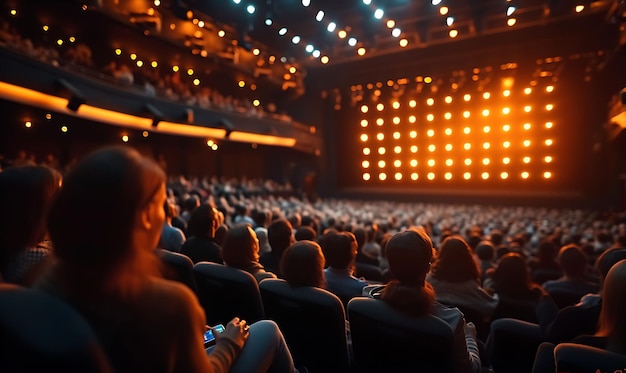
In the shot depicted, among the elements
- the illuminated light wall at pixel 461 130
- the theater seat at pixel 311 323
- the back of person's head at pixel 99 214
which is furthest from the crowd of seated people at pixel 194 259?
the illuminated light wall at pixel 461 130

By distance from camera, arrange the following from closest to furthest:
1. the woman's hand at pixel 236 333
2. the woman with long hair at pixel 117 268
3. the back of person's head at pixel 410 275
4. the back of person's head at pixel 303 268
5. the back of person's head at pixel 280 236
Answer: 1. the woman with long hair at pixel 117 268
2. the woman's hand at pixel 236 333
3. the back of person's head at pixel 410 275
4. the back of person's head at pixel 303 268
5. the back of person's head at pixel 280 236

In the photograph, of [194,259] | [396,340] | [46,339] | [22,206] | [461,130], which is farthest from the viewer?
[461,130]

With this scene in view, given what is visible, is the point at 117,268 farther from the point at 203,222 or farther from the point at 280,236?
Answer: the point at 280,236

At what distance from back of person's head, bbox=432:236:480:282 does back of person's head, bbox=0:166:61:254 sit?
10.00ft

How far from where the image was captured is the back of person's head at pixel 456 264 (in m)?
3.58

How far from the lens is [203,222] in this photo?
14.3 feet

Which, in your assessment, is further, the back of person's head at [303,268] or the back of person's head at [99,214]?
the back of person's head at [303,268]

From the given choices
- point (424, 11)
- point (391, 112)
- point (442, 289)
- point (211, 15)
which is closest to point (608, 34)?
Result: point (424, 11)

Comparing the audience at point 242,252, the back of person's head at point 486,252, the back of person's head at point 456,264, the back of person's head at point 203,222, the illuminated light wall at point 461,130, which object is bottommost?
the back of person's head at point 486,252

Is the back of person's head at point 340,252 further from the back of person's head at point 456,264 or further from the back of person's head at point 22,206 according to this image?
the back of person's head at point 22,206

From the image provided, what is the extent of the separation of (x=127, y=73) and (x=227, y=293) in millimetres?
14645

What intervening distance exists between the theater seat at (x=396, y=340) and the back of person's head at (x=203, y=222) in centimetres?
238

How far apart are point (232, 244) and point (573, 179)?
2099cm

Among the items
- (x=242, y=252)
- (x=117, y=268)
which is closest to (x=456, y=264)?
(x=242, y=252)
